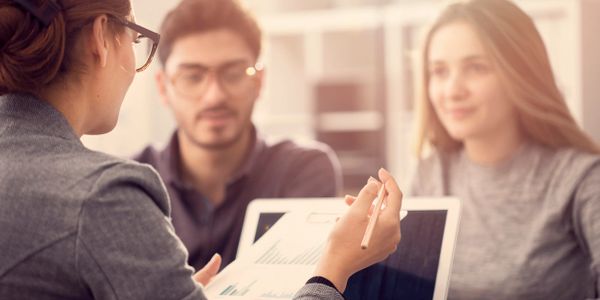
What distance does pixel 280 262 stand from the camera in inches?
45.5

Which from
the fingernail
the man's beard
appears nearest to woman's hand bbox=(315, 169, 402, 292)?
the fingernail

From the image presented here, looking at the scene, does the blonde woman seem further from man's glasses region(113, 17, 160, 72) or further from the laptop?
man's glasses region(113, 17, 160, 72)

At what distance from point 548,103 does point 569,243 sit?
12.6 inches

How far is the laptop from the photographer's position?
111 centimetres

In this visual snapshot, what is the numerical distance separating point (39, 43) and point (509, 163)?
111 centimetres

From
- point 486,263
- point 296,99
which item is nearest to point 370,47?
point 296,99

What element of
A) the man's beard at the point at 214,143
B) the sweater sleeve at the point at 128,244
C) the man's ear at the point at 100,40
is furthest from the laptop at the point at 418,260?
the man's beard at the point at 214,143

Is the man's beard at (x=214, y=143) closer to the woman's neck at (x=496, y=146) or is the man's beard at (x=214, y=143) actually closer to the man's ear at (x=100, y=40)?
the woman's neck at (x=496, y=146)

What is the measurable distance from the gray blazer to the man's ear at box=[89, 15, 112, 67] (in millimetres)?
140

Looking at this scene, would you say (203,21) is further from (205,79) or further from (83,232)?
(83,232)

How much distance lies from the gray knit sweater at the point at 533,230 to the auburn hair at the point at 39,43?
→ 0.96 metres

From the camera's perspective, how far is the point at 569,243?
1478mm

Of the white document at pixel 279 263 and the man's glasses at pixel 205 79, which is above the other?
the man's glasses at pixel 205 79

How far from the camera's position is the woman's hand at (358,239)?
3.24 ft
